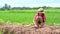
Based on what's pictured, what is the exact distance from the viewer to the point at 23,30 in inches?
393

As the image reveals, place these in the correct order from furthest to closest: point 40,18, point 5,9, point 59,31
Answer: point 5,9
point 40,18
point 59,31

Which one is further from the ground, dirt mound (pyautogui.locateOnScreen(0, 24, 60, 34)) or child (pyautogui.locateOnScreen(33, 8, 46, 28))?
child (pyautogui.locateOnScreen(33, 8, 46, 28))

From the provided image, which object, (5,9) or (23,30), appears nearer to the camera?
(23,30)

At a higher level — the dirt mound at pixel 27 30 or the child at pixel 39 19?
the child at pixel 39 19

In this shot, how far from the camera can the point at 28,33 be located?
9.80m

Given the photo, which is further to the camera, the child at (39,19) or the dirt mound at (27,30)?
the child at (39,19)

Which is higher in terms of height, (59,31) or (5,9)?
(59,31)

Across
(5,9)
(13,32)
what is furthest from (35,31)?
(5,9)

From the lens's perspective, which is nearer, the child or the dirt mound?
the dirt mound

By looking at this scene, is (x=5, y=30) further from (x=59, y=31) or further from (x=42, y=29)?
(x=59, y=31)

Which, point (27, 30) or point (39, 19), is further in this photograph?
point (39, 19)

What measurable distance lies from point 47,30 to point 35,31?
0.40 metres

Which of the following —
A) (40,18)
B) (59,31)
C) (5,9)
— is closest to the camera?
(59,31)

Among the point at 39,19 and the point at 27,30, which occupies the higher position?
the point at 39,19
